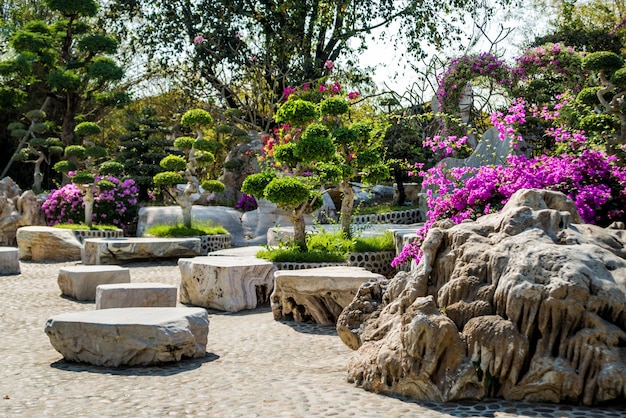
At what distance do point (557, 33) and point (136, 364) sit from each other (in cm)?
2035

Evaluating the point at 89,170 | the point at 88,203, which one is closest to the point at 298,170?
the point at 88,203

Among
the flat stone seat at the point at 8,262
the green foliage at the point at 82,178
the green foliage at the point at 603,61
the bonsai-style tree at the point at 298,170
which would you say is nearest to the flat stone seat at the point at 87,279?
the bonsai-style tree at the point at 298,170

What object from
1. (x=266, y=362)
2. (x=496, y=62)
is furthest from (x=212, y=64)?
(x=266, y=362)

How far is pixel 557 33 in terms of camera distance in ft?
72.4

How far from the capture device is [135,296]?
24.4ft

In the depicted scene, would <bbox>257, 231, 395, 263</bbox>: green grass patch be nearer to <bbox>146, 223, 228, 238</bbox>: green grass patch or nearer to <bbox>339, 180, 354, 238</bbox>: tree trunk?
<bbox>339, 180, 354, 238</bbox>: tree trunk

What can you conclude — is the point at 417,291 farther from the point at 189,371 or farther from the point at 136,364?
the point at 136,364

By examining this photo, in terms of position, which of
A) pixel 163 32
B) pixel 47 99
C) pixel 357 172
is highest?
pixel 163 32

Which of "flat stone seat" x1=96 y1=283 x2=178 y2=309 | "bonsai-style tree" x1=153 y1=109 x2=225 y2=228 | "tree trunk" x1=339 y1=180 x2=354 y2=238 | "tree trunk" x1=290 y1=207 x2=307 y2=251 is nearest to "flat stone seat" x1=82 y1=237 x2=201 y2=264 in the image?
"bonsai-style tree" x1=153 y1=109 x2=225 y2=228

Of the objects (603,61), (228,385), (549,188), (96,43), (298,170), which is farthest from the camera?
(96,43)

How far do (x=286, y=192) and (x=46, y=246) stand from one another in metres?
6.11

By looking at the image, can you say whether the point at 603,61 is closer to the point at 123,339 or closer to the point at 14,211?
the point at 123,339

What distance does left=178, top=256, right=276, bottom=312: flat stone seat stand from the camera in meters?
8.16

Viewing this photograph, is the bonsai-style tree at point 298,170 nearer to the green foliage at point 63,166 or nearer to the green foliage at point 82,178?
the green foliage at point 82,178
